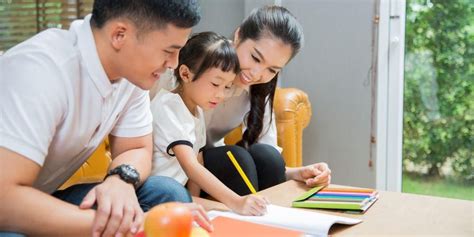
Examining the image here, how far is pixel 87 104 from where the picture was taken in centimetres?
90

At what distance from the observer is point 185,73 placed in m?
1.34

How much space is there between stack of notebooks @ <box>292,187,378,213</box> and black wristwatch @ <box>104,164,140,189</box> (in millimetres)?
377

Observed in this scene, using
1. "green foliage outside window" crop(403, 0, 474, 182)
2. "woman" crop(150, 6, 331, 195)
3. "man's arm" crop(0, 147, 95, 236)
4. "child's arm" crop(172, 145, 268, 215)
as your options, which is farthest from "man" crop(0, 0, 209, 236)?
"green foliage outside window" crop(403, 0, 474, 182)

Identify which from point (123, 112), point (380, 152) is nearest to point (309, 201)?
point (123, 112)

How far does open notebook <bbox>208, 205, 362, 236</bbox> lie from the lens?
37.8 inches

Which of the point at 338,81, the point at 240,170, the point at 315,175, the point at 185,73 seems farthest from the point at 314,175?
the point at 338,81

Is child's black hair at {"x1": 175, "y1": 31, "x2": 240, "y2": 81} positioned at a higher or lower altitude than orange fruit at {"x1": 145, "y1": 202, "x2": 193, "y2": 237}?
higher

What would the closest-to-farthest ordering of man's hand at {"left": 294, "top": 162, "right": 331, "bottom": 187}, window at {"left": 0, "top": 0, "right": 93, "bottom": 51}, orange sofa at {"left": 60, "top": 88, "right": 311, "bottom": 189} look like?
1. man's hand at {"left": 294, "top": 162, "right": 331, "bottom": 187}
2. window at {"left": 0, "top": 0, "right": 93, "bottom": 51}
3. orange sofa at {"left": 60, "top": 88, "right": 311, "bottom": 189}

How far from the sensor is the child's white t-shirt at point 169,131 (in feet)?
4.06

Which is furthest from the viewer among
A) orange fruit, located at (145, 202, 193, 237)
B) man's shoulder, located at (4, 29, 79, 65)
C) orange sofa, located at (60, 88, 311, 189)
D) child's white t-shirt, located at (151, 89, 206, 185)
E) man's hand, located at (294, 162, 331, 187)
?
orange sofa, located at (60, 88, 311, 189)

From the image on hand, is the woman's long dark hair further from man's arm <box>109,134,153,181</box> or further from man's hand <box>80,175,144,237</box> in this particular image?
man's hand <box>80,175,144,237</box>

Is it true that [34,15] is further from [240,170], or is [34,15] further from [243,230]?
[243,230]

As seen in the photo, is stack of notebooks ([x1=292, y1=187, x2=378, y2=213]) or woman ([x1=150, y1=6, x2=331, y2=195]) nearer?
stack of notebooks ([x1=292, y1=187, x2=378, y2=213])

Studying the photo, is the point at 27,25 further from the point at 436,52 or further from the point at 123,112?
the point at 436,52
